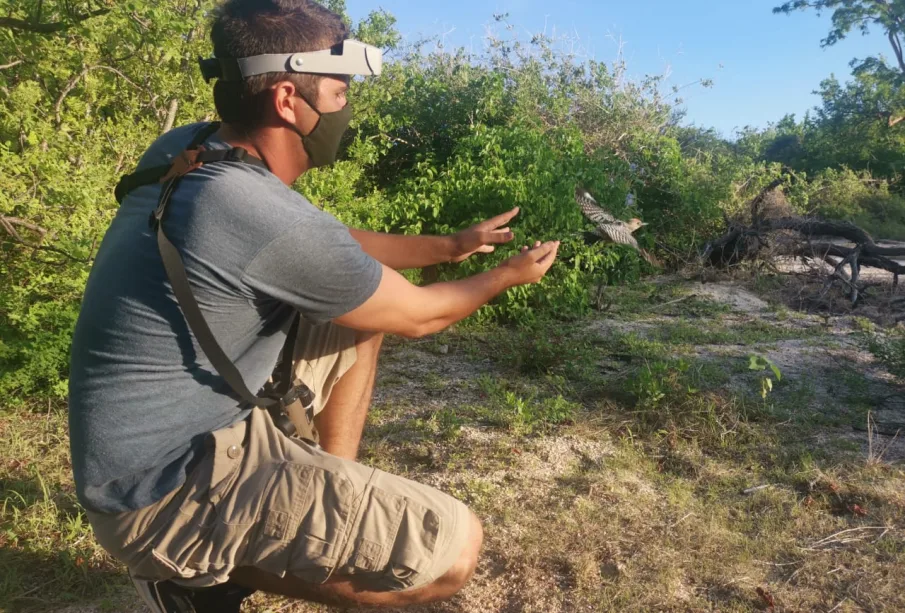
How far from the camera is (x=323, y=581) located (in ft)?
5.33

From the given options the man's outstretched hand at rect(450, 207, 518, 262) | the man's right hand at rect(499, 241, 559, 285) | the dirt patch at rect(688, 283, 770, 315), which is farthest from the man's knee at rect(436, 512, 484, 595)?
the dirt patch at rect(688, 283, 770, 315)

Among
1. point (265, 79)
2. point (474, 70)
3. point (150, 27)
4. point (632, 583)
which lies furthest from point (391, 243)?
point (474, 70)

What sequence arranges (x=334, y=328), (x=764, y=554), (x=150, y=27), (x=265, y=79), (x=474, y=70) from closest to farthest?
(x=265, y=79)
(x=334, y=328)
(x=764, y=554)
(x=150, y=27)
(x=474, y=70)

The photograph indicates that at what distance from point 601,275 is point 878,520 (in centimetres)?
346

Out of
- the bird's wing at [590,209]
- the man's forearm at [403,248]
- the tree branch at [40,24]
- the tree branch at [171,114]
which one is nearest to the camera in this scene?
the man's forearm at [403,248]

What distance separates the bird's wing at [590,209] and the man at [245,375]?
3.96 meters

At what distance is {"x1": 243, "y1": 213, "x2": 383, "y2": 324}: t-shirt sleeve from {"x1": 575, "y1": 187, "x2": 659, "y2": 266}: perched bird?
12.4ft

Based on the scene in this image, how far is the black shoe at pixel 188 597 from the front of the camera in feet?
5.59

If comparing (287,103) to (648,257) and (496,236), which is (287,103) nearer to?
(496,236)

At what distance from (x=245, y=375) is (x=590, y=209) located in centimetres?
441

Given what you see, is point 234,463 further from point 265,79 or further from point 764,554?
point 764,554

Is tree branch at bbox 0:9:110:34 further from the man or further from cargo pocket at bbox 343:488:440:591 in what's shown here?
cargo pocket at bbox 343:488:440:591

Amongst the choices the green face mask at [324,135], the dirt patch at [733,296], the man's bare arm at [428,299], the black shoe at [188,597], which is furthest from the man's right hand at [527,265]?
the dirt patch at [733,296]

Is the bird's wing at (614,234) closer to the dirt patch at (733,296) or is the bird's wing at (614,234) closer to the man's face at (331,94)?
the dirt patch at (733,296)
